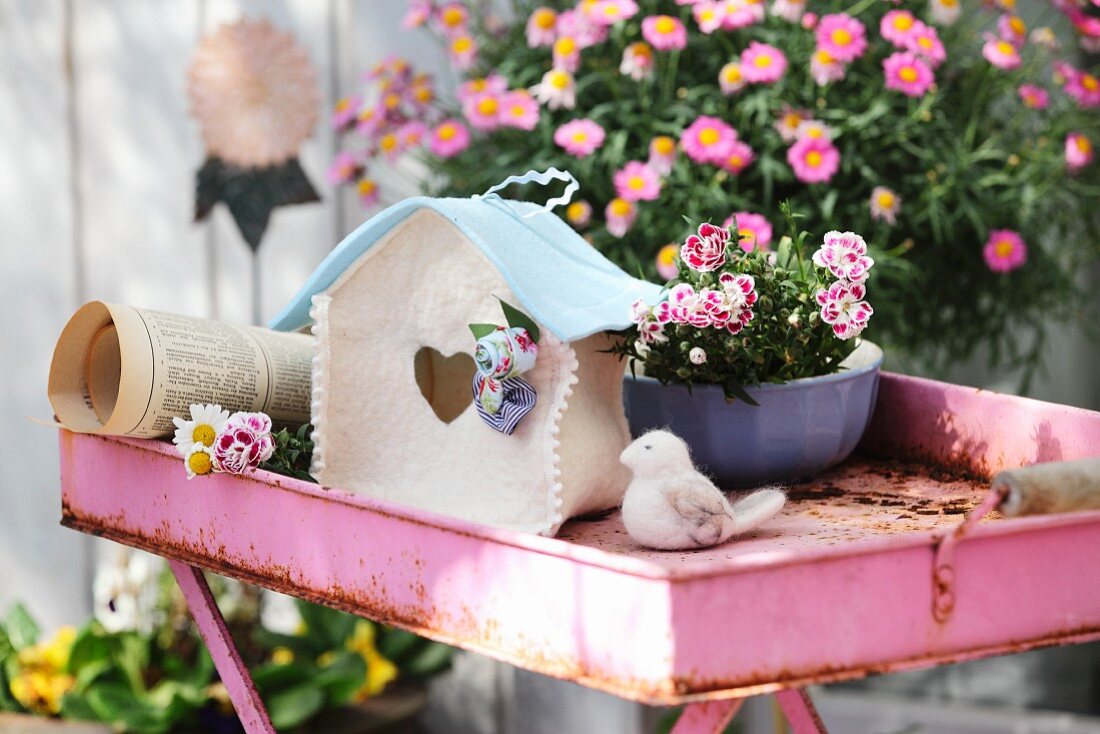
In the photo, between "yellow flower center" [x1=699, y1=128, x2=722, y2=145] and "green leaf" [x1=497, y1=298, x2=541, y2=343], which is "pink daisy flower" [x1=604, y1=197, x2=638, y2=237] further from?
"green leaf" [x1=497, y1=298, x2=541, y2=343]

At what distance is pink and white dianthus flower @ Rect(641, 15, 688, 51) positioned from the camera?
1.28 meters

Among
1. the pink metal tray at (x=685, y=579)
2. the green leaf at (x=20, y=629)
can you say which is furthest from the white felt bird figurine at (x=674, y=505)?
the green leaf at (x=20, y=629)

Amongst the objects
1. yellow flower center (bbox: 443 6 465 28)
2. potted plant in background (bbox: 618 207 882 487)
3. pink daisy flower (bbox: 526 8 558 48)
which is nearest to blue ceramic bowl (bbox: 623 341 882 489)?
potted plant in background (bbox: 618 207 882 487)

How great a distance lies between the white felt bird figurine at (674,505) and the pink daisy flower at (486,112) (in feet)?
2.13

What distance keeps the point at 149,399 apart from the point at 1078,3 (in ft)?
3.79

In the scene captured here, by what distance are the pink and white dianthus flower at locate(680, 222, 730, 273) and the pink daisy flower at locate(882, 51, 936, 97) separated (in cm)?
49

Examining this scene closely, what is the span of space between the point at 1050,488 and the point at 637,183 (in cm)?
69

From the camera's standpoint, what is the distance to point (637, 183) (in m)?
1.27

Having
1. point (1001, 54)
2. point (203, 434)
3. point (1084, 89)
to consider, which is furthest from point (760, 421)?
point (1084, 89)

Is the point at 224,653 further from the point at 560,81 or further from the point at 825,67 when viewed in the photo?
the point at 825,67

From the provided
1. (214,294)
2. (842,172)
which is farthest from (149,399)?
(214,294)

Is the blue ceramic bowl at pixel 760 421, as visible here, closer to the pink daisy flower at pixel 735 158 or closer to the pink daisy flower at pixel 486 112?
the pink daisy flower at pixel 735 158

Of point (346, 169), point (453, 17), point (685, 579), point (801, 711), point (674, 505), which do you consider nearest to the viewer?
point (685, 579)

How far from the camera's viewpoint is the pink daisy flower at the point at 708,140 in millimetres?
1255
